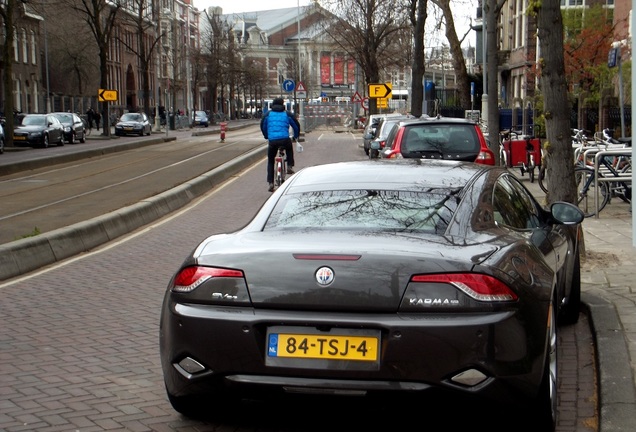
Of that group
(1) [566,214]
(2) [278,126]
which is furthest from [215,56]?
(1) [566,214]

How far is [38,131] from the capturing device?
45.8 m

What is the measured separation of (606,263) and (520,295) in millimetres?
5975

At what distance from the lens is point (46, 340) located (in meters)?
7.37

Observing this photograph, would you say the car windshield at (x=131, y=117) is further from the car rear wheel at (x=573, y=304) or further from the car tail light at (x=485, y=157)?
the car rear wheel at (x=573, y=304)

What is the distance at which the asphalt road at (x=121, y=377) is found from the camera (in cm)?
515

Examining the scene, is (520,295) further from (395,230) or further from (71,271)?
(71,271)

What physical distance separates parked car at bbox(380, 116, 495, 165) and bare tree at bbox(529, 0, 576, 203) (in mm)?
4283

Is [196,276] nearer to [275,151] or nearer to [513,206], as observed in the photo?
[513,206]

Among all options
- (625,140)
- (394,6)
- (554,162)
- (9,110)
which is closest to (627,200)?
(625,140)

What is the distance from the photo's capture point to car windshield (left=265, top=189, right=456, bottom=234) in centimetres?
519

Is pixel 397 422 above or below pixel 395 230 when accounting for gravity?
below

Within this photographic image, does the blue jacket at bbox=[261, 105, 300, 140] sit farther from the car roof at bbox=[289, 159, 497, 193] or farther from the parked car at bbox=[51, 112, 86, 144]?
the parked car at bbox=[51, 112, 86, 144]

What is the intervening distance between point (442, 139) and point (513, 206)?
30.6ft

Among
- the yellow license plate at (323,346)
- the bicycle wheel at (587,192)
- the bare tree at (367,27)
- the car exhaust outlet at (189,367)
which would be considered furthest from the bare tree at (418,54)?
the yellow license plate at (323,346)
